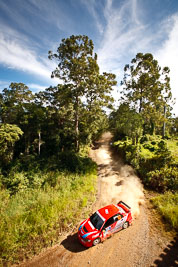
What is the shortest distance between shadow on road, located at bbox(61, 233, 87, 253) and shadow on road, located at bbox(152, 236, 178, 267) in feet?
11.5

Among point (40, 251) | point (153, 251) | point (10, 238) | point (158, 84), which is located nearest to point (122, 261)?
point (153, 251)

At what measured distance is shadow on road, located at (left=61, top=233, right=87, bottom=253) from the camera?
5968 millimetres

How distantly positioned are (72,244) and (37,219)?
2.39 meters

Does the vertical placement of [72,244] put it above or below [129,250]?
below

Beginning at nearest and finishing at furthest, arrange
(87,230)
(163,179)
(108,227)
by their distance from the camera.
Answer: (87,230) → (108,227) → (163,179)

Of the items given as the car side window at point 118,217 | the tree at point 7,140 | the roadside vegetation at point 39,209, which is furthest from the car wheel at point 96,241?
the tree at point 7,140

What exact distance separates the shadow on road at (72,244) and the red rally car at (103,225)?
27cm

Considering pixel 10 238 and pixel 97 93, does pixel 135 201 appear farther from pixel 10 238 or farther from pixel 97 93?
pixel 97 93

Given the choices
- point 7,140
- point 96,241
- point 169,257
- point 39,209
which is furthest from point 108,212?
point 7,140

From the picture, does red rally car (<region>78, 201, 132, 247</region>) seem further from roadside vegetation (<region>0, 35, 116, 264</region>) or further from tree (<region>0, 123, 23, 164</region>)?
tree (<region>0, 123, 23, 164</region>)

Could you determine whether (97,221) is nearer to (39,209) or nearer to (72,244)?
(72,244)

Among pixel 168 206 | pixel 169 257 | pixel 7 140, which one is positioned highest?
pixel 7 140

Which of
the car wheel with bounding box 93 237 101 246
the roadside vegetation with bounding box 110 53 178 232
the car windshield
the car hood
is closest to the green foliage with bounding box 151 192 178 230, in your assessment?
the roadside vegetation with bounding box 110 53 178 232

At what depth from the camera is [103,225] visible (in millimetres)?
6246
